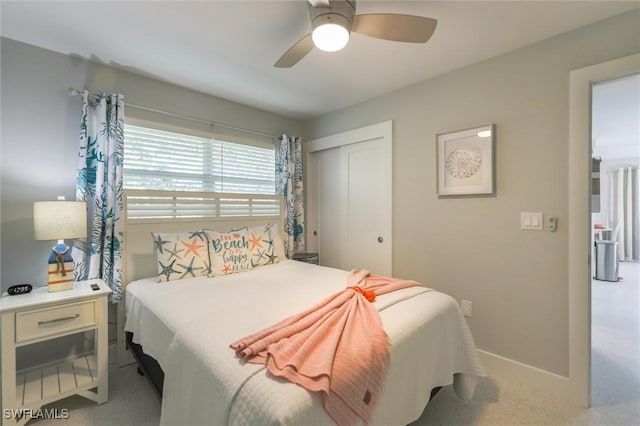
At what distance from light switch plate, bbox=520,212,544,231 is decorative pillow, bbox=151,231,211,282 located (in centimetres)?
250

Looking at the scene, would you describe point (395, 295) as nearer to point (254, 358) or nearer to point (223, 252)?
point (254, 358)

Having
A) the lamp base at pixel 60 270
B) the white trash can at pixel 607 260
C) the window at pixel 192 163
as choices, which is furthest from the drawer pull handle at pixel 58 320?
the white trash can at pixel 607 260

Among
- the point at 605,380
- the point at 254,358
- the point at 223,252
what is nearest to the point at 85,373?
the point at 223,252

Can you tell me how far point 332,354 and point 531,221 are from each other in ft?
6.14

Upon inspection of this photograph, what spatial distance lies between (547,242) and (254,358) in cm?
212

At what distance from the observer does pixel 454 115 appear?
246 centimetres

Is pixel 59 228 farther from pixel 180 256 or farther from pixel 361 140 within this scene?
pixel 361 140

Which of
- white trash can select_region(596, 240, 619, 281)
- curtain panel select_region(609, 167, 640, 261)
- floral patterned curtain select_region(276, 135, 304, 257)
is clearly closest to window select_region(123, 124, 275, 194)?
floral patterned curtain select_region(276, 135, 304, 257)

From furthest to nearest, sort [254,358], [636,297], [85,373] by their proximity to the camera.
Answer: [636,297] < [85,373] < [254,358]

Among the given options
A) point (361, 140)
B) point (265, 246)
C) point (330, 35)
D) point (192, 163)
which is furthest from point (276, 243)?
point (330, 35)

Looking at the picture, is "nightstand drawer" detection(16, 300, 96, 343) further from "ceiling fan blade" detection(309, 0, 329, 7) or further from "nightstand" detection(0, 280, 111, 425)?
"ceiling fan blade" detection(309, 0, 329, 7)

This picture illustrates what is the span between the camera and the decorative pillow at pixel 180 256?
7.18 feet

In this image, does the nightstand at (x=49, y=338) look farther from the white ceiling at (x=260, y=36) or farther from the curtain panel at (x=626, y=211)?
the curtain panel at (x=626, y=211)

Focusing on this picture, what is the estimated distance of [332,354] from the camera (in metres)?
1.06
